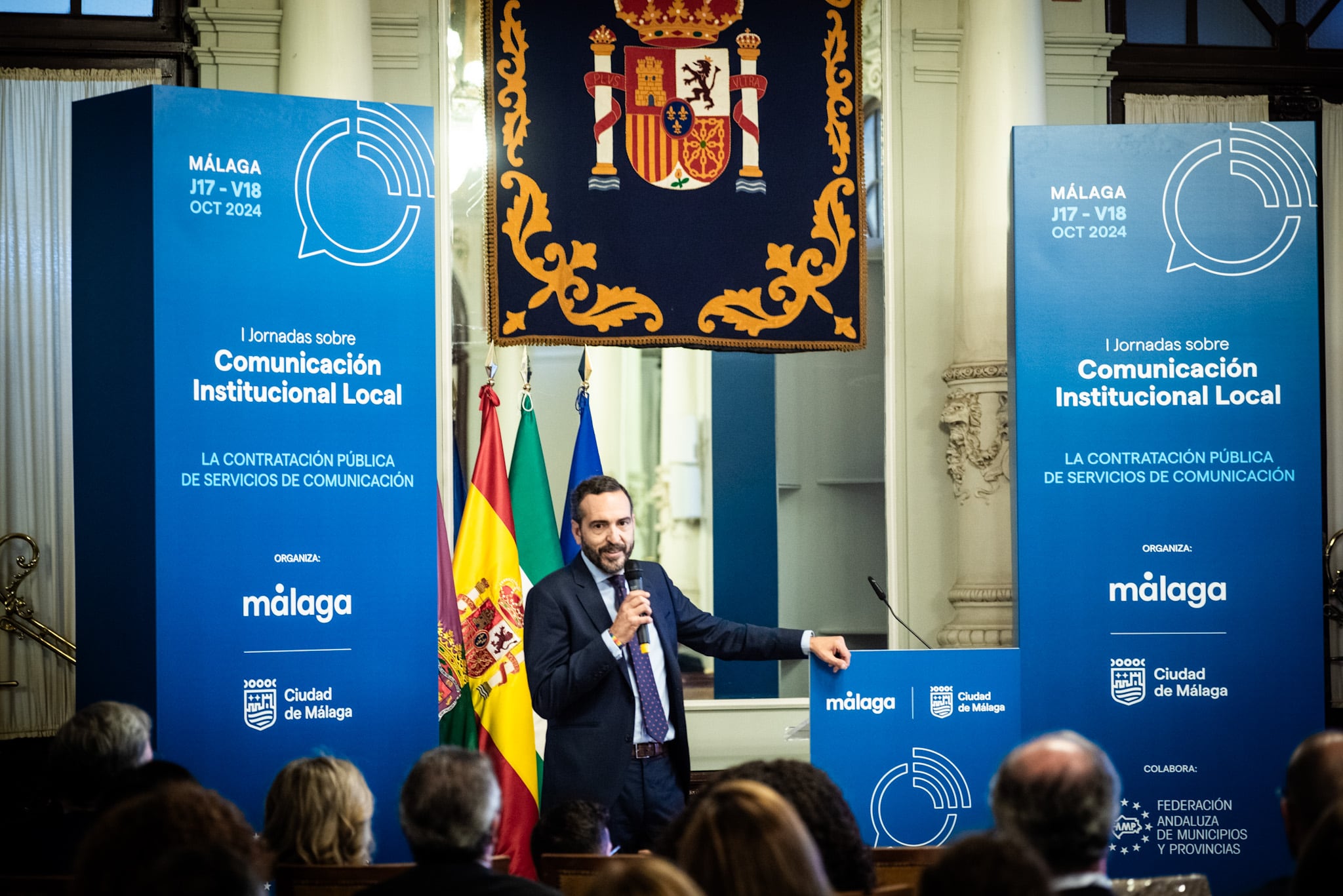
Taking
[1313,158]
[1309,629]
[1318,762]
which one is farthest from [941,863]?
[1313,158]

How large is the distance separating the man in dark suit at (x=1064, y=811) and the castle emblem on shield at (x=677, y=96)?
4352mm

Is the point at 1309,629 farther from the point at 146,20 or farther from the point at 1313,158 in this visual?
the point at 146,20

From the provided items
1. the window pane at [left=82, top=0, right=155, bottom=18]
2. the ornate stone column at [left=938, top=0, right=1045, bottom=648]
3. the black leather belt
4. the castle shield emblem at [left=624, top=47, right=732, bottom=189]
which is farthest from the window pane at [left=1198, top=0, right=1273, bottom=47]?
the window pane at [left=82, top=0, right=155, bottom=18]

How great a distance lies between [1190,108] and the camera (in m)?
6.77

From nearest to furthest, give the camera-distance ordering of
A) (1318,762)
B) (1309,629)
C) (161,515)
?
(1318,762), (161,515), (1309,629)

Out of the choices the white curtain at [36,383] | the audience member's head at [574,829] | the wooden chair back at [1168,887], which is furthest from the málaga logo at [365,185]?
the wooden chair back at [1168,887]

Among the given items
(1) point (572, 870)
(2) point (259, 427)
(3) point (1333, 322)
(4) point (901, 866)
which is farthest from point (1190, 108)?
(1) point (572, 870)

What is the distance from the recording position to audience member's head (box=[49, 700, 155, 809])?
316 cm

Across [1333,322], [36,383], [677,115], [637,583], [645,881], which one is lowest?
[645,881]

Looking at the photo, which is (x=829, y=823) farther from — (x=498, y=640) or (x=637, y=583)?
(x=498, y=640)

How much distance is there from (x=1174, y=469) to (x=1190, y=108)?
2664 mm

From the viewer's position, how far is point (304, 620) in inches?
166

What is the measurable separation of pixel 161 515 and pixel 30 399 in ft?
7.69

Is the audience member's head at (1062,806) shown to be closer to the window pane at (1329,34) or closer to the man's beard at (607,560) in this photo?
the man's beard at (607,560)
